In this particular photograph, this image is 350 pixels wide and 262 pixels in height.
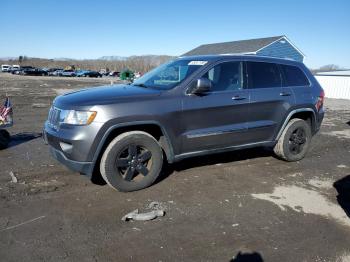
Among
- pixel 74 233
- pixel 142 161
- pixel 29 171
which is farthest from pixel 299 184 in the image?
pixel 29 171

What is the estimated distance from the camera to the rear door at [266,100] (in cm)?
573

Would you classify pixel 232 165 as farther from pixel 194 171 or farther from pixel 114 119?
pixel 114 119

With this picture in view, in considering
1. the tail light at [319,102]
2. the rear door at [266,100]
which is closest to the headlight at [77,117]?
the rear door at [266,100]

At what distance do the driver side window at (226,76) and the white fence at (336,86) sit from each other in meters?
24.5

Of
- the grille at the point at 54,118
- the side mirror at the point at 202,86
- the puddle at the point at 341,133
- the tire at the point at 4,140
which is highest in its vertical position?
the side mirror at the point at 202,86

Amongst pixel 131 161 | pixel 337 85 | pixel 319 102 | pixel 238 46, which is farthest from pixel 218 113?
pixel 238 46

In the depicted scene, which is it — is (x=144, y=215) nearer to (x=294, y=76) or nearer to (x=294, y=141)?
(x=294, y=141)

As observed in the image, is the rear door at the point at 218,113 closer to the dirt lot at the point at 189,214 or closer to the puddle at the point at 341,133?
the dirt lot at the point at 189,214

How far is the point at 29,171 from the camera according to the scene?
219 inches

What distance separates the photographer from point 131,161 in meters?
4.79

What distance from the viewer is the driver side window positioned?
5352 mm

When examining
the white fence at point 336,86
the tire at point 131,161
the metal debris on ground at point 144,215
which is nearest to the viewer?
the metal debris on ground at point 144,215

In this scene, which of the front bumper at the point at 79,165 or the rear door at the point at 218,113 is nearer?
the front bumper at the point at 79,165

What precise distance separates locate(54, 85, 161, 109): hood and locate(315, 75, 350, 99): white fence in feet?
85.2
